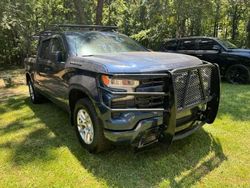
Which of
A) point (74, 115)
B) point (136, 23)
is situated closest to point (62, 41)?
point (74, 115)

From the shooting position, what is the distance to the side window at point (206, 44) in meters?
10.1

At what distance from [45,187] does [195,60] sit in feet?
8.75

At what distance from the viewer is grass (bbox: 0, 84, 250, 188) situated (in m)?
3.51

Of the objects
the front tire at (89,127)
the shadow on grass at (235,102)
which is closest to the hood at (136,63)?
the front tire at (89,127)

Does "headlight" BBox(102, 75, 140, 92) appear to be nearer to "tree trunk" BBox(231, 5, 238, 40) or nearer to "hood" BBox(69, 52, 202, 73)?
"hood" BBox(69, 52, 202, 73)

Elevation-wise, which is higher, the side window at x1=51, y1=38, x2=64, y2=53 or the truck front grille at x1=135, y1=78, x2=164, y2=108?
the side window at x1=51, y1=38, x2=64, y2=53

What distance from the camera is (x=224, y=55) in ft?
31.6

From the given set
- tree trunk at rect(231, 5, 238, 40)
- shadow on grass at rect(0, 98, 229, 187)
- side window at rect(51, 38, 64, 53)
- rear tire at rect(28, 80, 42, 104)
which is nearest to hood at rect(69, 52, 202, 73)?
side window at rect(51, 38, 64, 53)

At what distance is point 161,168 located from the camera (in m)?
3.72

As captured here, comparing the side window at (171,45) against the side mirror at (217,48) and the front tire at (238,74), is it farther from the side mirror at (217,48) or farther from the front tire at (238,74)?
the front tire at (238,74)

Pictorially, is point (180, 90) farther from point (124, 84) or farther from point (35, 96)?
point (35, 96)

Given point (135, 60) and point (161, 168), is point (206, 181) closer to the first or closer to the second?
point (161, 168)

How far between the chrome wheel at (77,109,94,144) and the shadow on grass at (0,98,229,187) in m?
0.24

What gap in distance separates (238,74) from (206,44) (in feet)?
5.09
